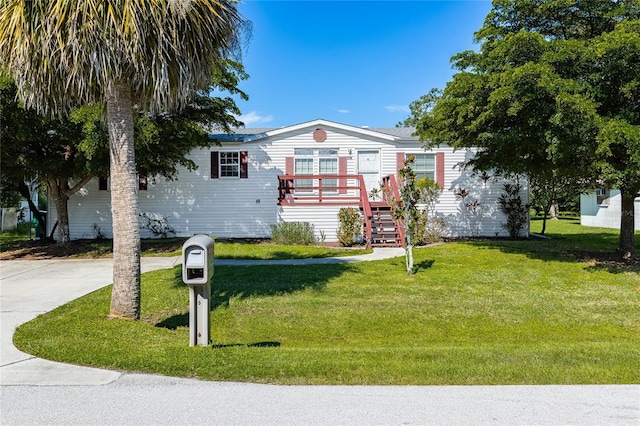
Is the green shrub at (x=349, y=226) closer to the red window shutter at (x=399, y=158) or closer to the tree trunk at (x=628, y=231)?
the red window shutter at (x=399, y=158)

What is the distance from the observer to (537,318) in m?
7.30

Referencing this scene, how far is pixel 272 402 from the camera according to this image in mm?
3516

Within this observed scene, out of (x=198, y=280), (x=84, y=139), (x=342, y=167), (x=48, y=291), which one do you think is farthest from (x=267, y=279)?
(x=342, y=167)

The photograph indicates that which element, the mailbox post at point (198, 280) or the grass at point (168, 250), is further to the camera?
the grass at point (168, 250)

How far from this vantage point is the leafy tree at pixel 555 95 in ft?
28.0

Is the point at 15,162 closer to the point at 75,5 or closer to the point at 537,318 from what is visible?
the point at 75,5

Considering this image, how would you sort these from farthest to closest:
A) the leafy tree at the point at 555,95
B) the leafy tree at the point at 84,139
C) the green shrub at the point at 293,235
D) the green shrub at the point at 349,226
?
the green shrub at the point at 293,235, the green shrub at the point at 349,226, the leafy tree at the point at 84,139, the leafy tree at the point at 555,95

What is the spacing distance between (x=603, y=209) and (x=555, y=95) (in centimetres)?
2069

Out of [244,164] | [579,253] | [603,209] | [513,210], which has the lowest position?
[579,253]

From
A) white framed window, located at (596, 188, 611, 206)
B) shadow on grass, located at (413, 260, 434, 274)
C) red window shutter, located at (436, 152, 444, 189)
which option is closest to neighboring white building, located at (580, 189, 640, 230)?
white framed window, located at (596, 188, 611, 206)

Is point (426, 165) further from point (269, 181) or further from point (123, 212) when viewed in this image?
point (123, 212)

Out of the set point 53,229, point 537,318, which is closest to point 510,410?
point 537,318

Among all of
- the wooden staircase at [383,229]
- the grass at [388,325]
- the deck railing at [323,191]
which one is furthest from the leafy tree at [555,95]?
the deck railing at [323,191]

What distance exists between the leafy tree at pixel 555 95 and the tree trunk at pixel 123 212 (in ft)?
22.8
